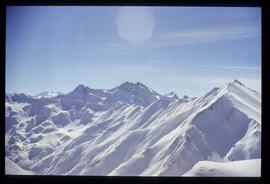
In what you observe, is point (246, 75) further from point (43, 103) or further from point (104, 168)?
point (43, 103)

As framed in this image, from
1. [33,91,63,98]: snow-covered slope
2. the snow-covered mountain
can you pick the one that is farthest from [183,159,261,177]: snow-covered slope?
[33,91,63,98]: snow-covered slope

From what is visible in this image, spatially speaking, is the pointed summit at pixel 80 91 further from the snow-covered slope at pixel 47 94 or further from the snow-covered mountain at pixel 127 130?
the snow-covered slope at pixel 47 94

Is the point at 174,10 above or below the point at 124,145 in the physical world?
above

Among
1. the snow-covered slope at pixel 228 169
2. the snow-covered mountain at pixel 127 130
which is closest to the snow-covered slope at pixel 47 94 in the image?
the snow-covered mountain at pixel 127 130

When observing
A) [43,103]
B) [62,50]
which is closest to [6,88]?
[43,103]

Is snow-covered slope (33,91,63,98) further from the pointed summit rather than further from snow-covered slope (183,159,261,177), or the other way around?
snow-covered slope (183,159,261,177)

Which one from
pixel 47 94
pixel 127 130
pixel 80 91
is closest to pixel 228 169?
pixel 127 130
